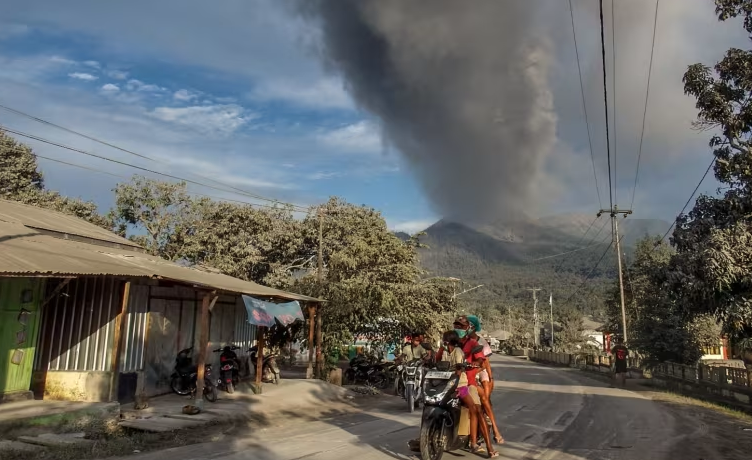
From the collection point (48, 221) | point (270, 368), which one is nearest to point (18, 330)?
point (48, 221)

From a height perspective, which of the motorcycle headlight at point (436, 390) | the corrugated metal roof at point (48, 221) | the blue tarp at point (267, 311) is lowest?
the motorcycle headlight at point (436, 390)

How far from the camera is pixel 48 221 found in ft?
44.5

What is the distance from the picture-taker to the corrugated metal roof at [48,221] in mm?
12345

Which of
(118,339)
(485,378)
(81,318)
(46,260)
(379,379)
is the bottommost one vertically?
(379,379)

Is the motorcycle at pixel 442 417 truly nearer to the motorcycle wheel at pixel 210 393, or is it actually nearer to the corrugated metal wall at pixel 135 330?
the motorcycle wheel at pixel 210 393

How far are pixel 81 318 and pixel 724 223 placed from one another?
15.2 meters

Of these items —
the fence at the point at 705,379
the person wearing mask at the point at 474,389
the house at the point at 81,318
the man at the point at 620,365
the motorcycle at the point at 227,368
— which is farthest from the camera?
the man at the point at 620,365

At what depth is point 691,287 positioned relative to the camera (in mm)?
13305

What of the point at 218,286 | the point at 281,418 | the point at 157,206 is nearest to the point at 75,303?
the point at 218,286

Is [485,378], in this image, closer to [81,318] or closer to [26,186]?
[81,318]

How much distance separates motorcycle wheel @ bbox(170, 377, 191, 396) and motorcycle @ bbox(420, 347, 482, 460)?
7593 mm

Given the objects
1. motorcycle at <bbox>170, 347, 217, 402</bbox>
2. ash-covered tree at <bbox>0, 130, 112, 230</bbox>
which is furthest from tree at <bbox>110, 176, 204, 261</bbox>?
motorcycle at <bbox>170, 347, 217, 402</bbox>

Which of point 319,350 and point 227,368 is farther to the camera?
point 319,350

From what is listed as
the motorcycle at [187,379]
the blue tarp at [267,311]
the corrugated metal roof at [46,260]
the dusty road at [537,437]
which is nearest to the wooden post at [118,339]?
the corrugated metal roof at [46,260]
